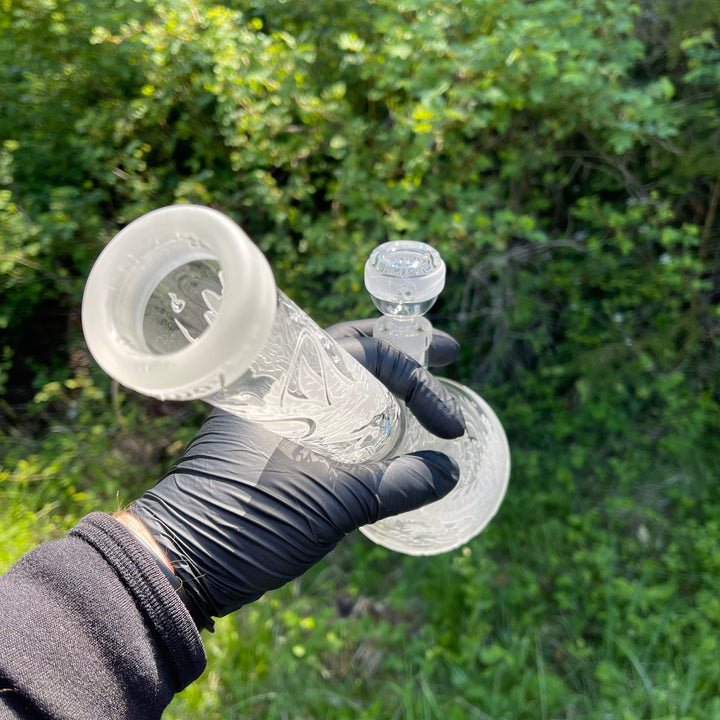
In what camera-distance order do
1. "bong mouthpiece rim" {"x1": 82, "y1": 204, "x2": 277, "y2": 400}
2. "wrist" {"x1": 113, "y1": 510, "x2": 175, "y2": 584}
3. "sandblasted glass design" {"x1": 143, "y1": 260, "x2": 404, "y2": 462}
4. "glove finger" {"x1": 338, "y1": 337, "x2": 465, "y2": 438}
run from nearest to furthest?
"bong mouthpiece rim" {"x1": 82, "y1": 204, "x2": 277, "y2": 400} < "sandblasted glass design" {"x1": 143, "y1": 260, "x2": 404, "y2": 462} < "wrist" {"x1": 113, "y1": 510, "x2": 175, "y2": 584} < "glove finger" {"x1": 338, "y1": 337, "x2": 465, "y2": 438}

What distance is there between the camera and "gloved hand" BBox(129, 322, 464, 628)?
1.29 m

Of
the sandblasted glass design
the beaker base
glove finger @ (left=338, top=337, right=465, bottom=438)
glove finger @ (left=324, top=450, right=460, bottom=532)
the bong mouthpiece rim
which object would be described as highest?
the bong mouthpiece rim

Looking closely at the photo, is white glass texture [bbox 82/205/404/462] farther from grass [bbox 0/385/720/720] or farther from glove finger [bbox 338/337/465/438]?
grass [bbox 0/385/720/720]

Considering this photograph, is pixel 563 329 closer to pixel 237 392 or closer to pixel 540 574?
pixel 540 574

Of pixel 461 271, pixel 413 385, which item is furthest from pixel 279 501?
pixel 461 271

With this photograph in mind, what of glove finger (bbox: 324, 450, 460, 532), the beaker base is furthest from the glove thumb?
the beaker base

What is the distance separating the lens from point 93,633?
3.61 feet

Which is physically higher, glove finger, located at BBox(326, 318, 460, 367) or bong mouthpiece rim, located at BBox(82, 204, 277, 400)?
bong mouthpiece rim, located at BBox(82, 204, 277, 400)

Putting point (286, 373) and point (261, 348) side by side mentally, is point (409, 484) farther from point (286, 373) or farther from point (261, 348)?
point (261, 348)

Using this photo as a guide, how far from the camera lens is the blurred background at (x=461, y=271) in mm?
2078

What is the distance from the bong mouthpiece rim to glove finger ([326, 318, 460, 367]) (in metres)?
0.78

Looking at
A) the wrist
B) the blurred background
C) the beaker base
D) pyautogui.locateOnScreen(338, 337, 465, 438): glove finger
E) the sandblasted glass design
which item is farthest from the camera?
the blurred background

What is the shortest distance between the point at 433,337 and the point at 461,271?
1191mm

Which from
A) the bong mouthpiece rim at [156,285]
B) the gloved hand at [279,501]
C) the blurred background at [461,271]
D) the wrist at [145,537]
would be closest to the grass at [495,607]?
the blurred background at [461,271]
